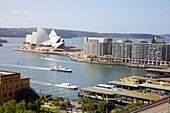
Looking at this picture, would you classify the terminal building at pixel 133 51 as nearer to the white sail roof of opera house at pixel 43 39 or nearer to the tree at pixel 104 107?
the white sail roof of opera house at pixel 43 39

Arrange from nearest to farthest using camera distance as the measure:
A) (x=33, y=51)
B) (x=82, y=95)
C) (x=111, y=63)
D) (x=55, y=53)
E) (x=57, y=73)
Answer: (x=82, y=95) → (x=57, y=73) → (x=111, y=63) → (x=55, y=53) → (x=33, y=51)

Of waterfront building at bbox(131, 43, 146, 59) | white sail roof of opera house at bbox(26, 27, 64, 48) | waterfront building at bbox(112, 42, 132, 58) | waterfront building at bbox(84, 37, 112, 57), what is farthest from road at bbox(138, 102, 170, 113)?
white sail roof of opera house at bbox(26, 27, 64, 48)

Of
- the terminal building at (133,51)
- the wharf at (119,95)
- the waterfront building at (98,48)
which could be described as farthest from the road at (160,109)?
the waterfront building at (98,48)

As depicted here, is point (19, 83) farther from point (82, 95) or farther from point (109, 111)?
point (82, 95)

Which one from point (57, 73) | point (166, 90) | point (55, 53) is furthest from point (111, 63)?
point (166, 90)

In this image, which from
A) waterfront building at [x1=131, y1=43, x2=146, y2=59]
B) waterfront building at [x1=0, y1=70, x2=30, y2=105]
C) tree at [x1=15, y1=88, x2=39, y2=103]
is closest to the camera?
waterfront building at [x1=0, y1=70, x2=30, y2=105]

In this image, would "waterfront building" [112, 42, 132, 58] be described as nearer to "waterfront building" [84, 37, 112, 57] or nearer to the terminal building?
the terminal building

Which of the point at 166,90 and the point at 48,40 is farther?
the point at 48,40
